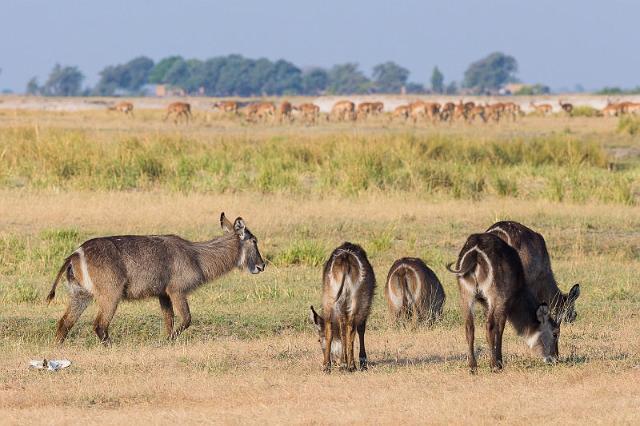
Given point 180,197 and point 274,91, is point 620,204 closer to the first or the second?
point 180,197

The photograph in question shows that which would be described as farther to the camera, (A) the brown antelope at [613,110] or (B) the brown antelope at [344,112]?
(A) the brown antelope at [613,110]

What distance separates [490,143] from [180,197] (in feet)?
28.7

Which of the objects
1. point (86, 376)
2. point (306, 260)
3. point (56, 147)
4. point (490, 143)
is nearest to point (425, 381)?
point (86, 376)

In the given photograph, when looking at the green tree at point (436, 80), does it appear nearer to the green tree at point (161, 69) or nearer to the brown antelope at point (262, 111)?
the green tree at point (161, 69)

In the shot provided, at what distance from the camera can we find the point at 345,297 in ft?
25.5

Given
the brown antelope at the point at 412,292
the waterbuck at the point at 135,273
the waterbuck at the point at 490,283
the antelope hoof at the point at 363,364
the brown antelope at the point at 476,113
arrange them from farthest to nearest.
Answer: the brown antelope at the point at 476,113
the brown antelope at the point at 412,292
the waterbuck at the point at 135,273
the antelope hoof at the point at 363,364
the waterbuck at the point at 490,283

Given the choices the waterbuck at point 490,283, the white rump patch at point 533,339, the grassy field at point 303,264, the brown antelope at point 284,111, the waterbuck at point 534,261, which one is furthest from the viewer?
the brown antelope at point 284,111

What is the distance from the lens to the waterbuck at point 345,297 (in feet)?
25.4

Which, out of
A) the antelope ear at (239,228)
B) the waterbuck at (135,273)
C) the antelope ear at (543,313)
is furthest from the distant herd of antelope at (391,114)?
the antelope ear at (543,313)

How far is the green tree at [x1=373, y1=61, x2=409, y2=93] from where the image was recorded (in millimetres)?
144125

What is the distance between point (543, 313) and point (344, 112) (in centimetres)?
3902

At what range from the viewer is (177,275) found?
9.29 metres

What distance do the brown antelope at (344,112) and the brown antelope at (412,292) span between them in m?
35.6

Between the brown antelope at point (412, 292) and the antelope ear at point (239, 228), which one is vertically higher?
the antelope ear at point (239, 228)
